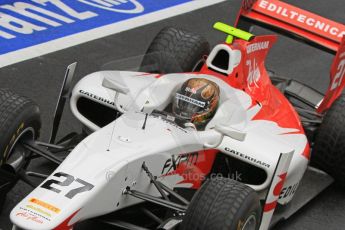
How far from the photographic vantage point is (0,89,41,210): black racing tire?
6430mm

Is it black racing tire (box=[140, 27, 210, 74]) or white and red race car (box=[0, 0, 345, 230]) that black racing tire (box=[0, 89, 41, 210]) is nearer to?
white and red race car (box=[0, 0, 345, 230])

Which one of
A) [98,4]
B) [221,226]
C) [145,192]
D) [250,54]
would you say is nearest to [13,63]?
[98,4]

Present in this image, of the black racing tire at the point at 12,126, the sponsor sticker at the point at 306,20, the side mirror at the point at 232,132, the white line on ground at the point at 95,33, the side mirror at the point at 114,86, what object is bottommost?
the white line on ground at the point at 95,33

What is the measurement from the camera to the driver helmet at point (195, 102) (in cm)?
684

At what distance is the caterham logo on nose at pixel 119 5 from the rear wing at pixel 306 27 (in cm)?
360

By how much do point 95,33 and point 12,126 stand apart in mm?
4881

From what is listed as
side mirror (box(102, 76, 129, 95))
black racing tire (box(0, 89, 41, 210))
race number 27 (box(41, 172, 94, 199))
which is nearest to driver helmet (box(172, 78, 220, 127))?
side mirror (box(102, 76, 129, 95))

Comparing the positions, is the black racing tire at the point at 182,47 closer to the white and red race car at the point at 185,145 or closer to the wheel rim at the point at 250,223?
the white and red race car at the point at 185,145

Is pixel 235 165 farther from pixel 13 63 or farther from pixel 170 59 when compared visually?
pixel 13 63

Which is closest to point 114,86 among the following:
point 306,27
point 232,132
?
point 232,132

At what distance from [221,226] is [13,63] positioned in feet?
15.9

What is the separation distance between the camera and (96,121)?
290 inches

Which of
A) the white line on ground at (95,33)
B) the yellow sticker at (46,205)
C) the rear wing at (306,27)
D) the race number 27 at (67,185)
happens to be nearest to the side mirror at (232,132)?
the race number 27 at (67,185)

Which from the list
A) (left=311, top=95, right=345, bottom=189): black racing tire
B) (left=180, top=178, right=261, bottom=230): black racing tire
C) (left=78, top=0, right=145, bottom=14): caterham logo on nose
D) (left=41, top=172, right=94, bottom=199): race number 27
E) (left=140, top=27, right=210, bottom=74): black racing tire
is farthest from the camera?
(left=78, top=0, right=145, bottom=14): caterham logo on nose
